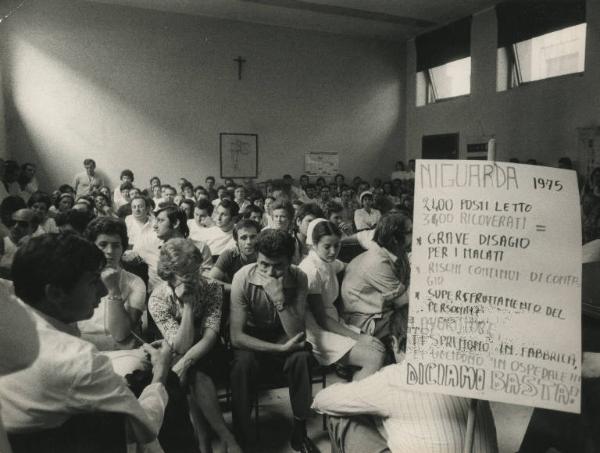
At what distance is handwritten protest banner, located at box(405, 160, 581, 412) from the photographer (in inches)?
45.1

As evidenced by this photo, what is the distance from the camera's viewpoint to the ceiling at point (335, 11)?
31.5ft

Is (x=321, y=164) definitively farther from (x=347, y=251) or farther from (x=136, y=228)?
(x=347, y=251)

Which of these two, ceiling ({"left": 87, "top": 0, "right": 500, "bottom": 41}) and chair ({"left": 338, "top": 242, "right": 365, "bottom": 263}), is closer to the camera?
chair ({"left": 338, "top": 242, "right": 365, "bottom": 263})

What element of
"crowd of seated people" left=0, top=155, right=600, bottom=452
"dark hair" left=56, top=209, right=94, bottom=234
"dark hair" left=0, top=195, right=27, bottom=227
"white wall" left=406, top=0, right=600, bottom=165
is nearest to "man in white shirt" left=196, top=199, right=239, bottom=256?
"crowd of seated people" left=0, top=155, right=600, bottom=452

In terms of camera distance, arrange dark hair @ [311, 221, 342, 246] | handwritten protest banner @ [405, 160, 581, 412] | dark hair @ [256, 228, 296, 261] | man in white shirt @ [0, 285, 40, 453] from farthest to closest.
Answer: dark hair @ [311, 221, 342, 246], dark hair @ [256, 228, 296, 261], handwritten protest banner @ [405, 160, 581, 412], man in white shirt @ [0, 285, 40, 453]

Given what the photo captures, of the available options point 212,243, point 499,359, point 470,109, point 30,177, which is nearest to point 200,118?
point 30,177

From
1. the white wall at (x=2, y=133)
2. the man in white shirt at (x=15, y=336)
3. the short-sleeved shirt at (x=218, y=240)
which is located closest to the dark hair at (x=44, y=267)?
the man in white shirt at (x=15, y=336)

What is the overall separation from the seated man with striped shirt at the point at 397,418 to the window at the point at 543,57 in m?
9.00

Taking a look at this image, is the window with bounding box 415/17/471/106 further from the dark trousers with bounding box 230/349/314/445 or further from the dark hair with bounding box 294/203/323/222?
the dark trousers with bounding box 230/349/314/445

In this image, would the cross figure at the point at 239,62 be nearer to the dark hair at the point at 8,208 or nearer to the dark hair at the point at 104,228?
the dark hair at the point at 8,208

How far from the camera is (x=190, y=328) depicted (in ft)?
7.49

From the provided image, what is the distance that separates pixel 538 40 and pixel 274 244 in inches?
352

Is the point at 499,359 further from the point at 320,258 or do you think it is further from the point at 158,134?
the point at 158,134

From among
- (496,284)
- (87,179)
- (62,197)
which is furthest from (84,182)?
(496,284)
